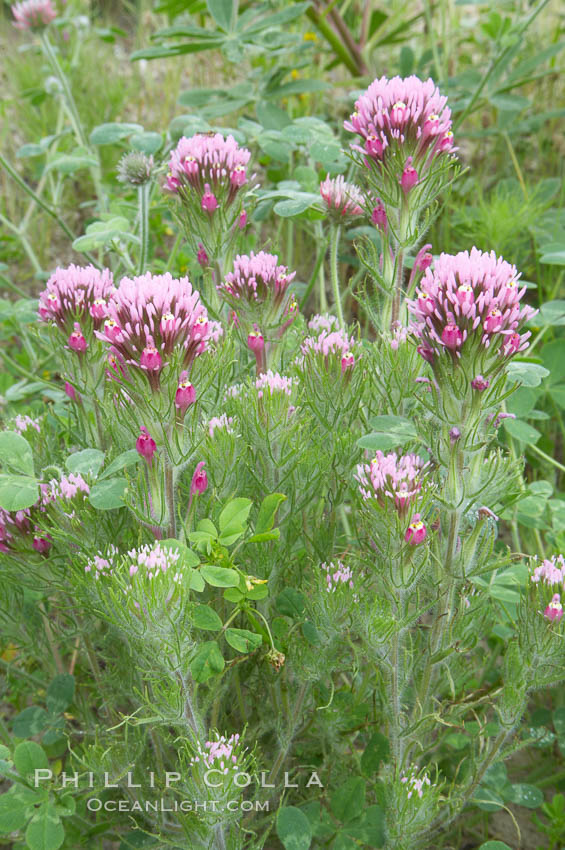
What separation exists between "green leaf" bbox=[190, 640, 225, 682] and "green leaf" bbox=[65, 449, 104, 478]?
17.1 inches

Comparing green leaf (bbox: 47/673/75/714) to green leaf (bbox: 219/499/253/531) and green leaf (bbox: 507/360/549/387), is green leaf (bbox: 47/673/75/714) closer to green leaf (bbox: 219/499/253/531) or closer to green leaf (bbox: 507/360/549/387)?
green leaf (bbox: 219/499/253/531)

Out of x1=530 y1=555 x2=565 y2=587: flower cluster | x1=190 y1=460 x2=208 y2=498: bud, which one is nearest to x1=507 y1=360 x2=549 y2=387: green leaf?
x1=530 y1=555 x2=565 y2=587: flower cluster

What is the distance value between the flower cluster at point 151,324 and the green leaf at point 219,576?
14.8 inches

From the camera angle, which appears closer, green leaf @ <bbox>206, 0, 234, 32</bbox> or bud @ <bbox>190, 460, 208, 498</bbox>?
bud @ <bbox>190, 460, 208, 498</bbox>

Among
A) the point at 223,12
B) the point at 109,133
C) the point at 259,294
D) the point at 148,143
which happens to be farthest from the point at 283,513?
the point at 223,12

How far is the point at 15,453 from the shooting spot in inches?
68.9

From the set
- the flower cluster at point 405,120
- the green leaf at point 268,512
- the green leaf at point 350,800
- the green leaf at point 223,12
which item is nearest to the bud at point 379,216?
the flower cluster at point 405,120

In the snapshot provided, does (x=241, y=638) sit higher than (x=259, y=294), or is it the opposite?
(x=259, y=294)

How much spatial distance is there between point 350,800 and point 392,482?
844 mm

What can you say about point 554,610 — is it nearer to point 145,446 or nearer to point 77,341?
point 145,446

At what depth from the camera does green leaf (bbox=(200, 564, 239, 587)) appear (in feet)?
4.98

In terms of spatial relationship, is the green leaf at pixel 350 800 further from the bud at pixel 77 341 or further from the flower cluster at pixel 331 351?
the bud at pixel 77 341

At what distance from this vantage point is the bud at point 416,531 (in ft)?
4.89

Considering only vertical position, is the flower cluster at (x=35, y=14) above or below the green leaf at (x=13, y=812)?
above
